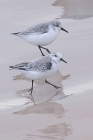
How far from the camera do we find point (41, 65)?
710 centimetres

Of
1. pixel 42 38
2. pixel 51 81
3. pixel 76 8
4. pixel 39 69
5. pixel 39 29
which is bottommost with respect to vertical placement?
pixel 76 8

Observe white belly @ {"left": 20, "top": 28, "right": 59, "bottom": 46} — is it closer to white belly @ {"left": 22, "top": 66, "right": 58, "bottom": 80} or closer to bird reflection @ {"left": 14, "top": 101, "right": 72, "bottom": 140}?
white belly @ {"left": 22, "top": 66, "right": 58, "bottom": 80}

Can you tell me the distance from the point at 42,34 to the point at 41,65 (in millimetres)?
1526

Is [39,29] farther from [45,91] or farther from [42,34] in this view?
[45,91]

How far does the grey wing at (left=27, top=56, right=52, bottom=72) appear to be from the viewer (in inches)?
278

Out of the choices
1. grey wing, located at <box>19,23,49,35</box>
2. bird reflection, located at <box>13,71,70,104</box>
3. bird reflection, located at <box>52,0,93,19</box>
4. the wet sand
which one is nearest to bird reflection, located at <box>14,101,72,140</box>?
the wet sand

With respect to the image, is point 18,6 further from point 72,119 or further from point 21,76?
point 72,119

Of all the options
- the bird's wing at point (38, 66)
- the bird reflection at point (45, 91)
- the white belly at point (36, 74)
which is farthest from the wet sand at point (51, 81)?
the bird's wing at point (38, 66)

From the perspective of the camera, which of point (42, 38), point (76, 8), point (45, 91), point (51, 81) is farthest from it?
point (76, 8)

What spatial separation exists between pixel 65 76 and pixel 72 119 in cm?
174

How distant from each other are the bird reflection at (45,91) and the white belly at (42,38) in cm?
86

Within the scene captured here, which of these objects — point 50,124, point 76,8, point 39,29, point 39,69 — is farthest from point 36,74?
point 76,8

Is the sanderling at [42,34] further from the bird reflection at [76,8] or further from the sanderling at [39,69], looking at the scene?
the bird reflection at [76,8]

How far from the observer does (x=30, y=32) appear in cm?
862
